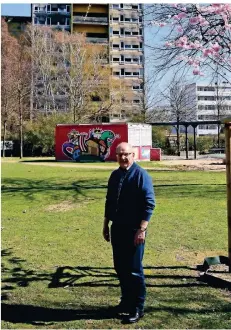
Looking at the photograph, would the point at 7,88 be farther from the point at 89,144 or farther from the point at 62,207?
the point at 62,207

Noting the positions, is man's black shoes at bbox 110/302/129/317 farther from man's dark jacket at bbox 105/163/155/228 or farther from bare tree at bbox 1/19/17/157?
bare tree at bbox 1/19/17/157

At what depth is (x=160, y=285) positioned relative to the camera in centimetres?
515

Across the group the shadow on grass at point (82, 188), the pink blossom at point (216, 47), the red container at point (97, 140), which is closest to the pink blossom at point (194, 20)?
the pink blossom at point (216, 47)

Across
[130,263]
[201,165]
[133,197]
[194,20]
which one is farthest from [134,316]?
[201,165]

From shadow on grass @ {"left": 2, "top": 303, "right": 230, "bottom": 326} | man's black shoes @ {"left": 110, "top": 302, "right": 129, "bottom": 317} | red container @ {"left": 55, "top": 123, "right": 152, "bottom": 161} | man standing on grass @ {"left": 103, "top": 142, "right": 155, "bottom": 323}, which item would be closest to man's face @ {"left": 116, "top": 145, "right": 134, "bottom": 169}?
man standing on grass @ {"left": 103, "top": 142, "right": 155, "bottom": 323}

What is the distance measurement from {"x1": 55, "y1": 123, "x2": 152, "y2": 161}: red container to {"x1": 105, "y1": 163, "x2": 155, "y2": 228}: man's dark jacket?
2663 cm

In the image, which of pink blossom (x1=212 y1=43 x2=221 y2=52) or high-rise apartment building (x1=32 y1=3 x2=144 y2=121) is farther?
high-rise apartment building (x1=32 y1=3 x2=144 y2=121)

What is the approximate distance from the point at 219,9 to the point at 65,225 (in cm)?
522

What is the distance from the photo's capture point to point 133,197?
161 inches

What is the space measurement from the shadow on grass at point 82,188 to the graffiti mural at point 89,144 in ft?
50.5

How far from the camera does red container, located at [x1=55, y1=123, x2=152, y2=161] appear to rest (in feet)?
103

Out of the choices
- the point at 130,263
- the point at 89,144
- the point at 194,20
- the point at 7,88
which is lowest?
the point at 130,263

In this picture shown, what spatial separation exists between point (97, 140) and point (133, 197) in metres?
27.9

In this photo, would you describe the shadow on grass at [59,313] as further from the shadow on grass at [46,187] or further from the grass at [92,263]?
the shadow on grass at [46,187]
